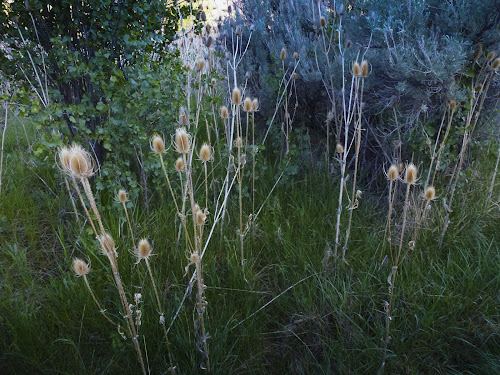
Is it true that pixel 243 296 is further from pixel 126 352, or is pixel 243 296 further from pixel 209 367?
pixel 126 352

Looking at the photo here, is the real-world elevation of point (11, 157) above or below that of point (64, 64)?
below

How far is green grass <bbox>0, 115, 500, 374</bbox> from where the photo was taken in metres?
1.61

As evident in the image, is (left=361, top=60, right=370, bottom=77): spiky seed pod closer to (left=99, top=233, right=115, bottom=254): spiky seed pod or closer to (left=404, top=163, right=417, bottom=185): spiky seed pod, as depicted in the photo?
(left=404, top=163, right=417, bottom=185): spiky seed pod

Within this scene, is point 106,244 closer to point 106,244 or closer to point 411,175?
point 106,244

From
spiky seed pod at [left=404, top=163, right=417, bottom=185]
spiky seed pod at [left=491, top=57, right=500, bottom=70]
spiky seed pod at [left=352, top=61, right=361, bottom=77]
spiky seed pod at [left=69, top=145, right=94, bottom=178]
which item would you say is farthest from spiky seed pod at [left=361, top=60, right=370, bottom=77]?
spiky seed pod at [left=69, top=145, right=94, bottom=178]

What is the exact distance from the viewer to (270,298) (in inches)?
77.2

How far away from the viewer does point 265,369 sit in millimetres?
1628

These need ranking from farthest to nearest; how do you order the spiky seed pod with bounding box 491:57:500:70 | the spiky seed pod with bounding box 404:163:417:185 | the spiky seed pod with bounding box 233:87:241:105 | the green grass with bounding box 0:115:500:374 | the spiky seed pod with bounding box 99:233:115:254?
the spiky seed pod with bounding box 491:57:500:70 < the spiky seed pod with bounding box 233:87:241:105 < the green grass with bounding box 0:115:500:374 < the spiky seed pod with bounding box 404:163:417:185 < the spiky seed pod with bounding box 99:233:115:254

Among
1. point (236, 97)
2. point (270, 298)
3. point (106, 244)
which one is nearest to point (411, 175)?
point (236, 97)

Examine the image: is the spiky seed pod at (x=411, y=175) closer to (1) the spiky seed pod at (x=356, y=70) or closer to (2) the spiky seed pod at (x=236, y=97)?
(1) the spiky seed pod at (x=356, y=70)

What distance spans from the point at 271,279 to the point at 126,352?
32.2 inches

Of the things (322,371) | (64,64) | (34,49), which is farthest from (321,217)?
(34,49)

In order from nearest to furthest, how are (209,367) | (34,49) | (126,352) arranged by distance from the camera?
(209,367) < (126,352) < (34,49)

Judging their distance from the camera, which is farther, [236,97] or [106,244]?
[236,97]
